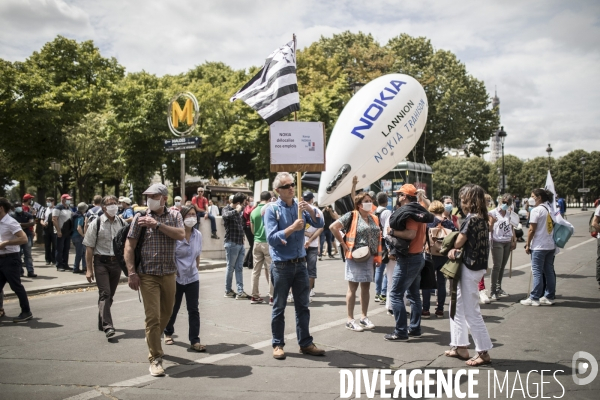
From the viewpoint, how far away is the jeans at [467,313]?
17.3 feet

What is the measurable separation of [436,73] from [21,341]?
37857 millimetres

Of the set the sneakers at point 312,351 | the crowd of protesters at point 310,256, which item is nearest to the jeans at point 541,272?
the crowd of protesters at point 310,256

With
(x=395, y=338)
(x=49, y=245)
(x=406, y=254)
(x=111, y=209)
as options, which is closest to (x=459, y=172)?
(x=49, y=245)

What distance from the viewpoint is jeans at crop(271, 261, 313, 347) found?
5.56 metres

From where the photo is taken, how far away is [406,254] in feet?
20.7

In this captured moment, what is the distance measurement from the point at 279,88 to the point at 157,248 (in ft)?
8.60

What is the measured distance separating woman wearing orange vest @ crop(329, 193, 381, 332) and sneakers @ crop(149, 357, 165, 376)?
2.69m

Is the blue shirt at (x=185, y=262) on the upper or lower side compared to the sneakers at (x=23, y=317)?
upper

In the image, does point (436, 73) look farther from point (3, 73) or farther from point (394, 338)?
point (394, 338)

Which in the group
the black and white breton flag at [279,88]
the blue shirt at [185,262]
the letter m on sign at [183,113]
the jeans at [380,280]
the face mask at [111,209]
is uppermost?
the letter m on sign at [183,113]

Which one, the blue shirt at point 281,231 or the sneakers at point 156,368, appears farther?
the blue shirt at point 281,231

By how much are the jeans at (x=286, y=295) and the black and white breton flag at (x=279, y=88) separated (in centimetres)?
193

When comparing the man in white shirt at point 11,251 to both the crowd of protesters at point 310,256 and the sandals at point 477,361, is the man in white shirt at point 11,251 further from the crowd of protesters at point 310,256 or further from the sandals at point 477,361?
the sandals at point 477,361

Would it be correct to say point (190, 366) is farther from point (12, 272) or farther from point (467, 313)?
point (12, 272)
